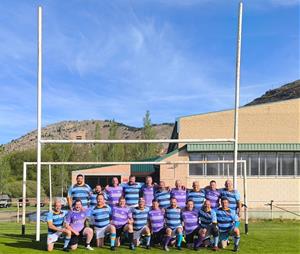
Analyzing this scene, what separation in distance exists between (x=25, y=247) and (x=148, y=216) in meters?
3.19

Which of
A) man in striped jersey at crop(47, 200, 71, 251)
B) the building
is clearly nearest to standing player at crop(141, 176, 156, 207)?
man in striped jersey at crop(47, 200, 71, 251)

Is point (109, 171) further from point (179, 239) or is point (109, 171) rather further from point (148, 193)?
point (179, 239)

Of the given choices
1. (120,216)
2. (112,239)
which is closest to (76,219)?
(112,239)

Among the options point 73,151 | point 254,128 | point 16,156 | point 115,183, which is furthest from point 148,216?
point 16,156

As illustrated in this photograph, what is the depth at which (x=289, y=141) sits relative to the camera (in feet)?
139

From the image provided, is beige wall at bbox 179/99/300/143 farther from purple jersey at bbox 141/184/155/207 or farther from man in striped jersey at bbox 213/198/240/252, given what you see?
man in striped jersey at bbox 213/198/240/252

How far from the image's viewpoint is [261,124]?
43.0 metres

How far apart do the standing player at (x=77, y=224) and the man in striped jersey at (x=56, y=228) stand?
0.13 meters

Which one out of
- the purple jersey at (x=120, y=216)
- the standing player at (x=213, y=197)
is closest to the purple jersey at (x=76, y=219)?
the purple jersey at (x=120, y=216)

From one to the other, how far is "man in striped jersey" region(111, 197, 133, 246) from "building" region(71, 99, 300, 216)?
27.8 m

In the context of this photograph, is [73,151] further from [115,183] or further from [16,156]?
[115,183]

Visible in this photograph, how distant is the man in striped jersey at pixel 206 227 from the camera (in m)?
12.7

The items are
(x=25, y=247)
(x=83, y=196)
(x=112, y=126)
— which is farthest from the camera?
(x=112, y=126)

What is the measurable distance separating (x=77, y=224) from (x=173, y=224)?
7.97 feet
